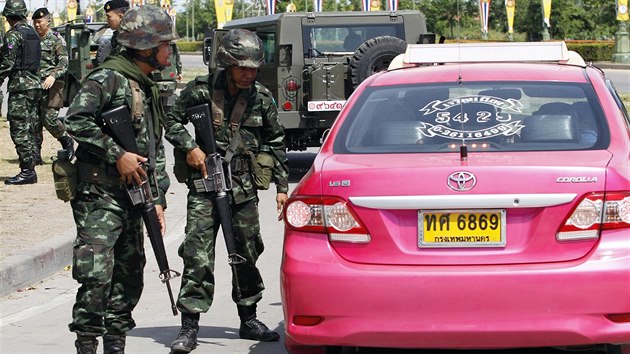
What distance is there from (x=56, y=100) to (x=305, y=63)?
3.16 meters

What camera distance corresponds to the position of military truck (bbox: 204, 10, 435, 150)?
52.3ft

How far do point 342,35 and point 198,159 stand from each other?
10070 millimetres

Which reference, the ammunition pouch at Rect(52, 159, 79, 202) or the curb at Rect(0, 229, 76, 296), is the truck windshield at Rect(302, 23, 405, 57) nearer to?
the curb at Rect(0, 229, 76, 296)

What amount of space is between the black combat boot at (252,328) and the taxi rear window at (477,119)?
1.50 m

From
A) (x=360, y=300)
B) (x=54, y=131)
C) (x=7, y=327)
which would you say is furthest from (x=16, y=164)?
(x=360, y=300)

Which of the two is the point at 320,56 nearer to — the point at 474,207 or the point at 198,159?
the point at 198,159

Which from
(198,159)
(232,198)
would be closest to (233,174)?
(232,198)

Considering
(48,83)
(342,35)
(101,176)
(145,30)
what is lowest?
(48,83)

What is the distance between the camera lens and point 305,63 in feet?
54.5

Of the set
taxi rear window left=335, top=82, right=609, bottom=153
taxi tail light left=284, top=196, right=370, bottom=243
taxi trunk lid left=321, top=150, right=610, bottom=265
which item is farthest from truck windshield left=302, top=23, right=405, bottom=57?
taxi trunk lid left=321, top=150, right=610, bottom=265

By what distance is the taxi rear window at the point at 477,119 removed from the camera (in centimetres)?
607

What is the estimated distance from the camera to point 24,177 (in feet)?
48.5

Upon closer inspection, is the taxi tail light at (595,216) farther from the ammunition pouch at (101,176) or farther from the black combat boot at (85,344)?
the black combat boot at (85,344)

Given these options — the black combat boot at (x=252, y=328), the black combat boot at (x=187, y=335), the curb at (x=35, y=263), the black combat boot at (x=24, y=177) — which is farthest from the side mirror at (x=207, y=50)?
the black combat boot at (x=187, y=335)
